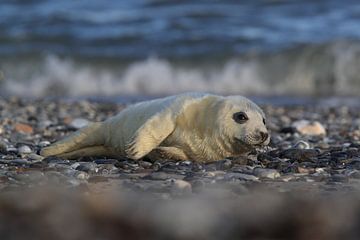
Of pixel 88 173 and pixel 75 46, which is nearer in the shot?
pixel 88 173

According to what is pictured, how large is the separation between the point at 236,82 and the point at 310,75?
148 centimetres

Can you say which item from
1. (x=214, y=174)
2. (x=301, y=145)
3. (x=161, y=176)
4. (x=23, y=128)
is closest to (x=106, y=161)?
(x=161, y=176)

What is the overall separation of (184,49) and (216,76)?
1.41 m

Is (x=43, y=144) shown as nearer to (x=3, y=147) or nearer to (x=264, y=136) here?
(x=3, y=147)

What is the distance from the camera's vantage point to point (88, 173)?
187 inches

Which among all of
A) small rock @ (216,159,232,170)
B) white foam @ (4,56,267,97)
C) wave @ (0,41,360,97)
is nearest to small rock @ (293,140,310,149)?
small rock @ (216,159,232,170)

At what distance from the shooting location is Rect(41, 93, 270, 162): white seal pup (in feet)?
16.3

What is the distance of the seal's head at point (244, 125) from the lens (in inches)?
194

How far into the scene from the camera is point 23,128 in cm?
725

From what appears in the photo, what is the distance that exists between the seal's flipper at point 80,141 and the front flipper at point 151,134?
0.47 metres

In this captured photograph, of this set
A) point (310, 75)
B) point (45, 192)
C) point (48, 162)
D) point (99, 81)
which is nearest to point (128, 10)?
point (99, 81)

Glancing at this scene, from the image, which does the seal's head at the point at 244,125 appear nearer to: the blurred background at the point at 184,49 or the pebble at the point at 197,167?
the pebble at the point at 197,167

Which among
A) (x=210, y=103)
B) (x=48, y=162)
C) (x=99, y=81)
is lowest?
(x=99, y=81)

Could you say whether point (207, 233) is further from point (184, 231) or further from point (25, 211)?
point (25, 211)
